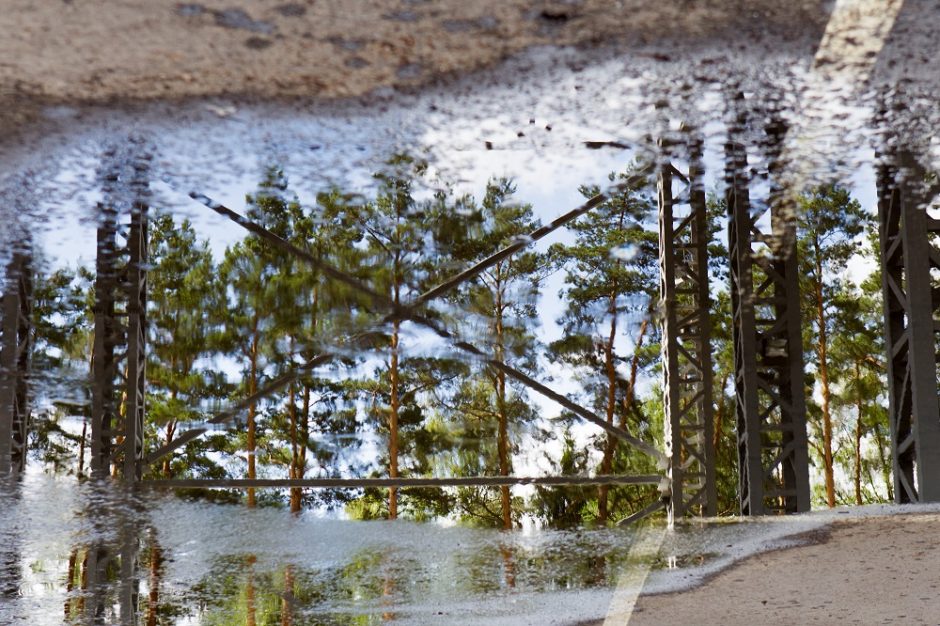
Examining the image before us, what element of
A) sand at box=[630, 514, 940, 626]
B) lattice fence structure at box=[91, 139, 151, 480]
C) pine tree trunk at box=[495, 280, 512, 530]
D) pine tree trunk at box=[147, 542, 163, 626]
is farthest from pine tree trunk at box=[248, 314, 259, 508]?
sand at box=[630, 514, 940, 626]

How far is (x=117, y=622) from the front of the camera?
4320 millimetres

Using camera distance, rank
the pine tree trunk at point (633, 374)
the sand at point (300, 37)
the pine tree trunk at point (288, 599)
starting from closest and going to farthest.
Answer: the sand at point (300, 37), the pine tree trunk at point (288, 599), the pine tree trunk at point (633, 374)

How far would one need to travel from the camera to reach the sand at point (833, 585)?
127 inches

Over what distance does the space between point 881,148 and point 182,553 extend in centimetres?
522

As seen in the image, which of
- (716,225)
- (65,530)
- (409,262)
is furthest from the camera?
(716,225)

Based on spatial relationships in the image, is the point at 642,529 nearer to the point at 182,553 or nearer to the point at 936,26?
the point at 182,553

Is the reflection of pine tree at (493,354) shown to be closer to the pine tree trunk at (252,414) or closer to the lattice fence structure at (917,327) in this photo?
the pine tree trunk at (252,414)

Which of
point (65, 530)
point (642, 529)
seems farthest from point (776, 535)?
point (65, 530)

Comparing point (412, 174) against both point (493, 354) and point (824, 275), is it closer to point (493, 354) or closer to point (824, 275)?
point (493, 354)

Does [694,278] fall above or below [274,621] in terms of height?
above

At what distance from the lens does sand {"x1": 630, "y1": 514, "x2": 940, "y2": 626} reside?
3227mm

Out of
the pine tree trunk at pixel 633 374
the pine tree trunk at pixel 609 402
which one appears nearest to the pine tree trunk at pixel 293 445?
the pine tree trunk at pixel 609 402

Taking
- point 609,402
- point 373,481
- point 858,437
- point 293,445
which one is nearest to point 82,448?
point 293,445

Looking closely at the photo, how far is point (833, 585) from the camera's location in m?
3.53
